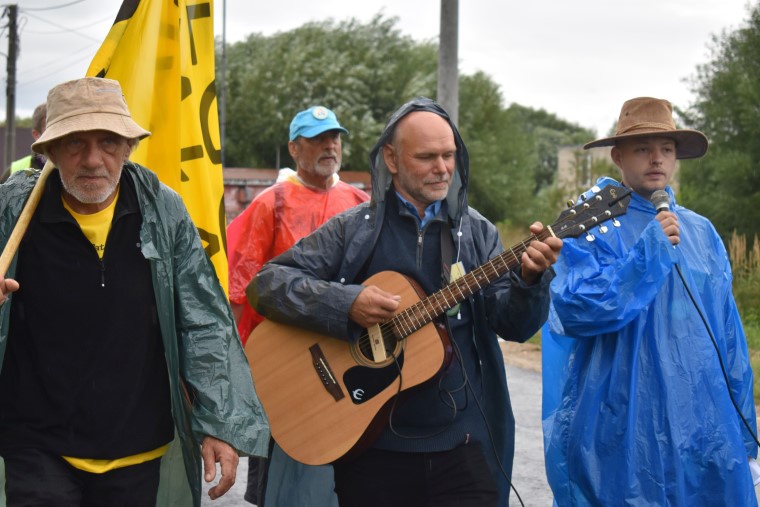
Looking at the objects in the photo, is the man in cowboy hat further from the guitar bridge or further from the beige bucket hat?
the beige bucket hat

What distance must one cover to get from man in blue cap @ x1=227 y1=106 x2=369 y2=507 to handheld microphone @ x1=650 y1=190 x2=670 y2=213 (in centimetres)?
220

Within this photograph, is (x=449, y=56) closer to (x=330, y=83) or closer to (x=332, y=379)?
(x=332, y=379)

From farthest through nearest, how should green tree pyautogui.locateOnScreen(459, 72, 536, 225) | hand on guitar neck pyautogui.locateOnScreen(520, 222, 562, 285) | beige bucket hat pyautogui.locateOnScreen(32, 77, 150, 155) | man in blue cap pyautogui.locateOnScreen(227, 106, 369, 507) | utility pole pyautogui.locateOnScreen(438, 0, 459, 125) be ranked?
1. green tree pyautogui.locateOnScreen(459, 72, 536, 225)
2. utility pole pyautogui.locateOnScreen(438, 0, 459, 125)
3. man in blue cap pyautogui.locateOnScreen(227, 106, 369, 507)
4. hand on guitar neck pyautogui.locateOnScreen(520, 222, 562, 285)
5. beige bucket hat pyautogui.locateOnScreen(32, 77, 150, 155)

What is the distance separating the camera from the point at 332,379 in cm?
397

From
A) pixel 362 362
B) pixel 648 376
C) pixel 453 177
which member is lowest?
pixel 648 376

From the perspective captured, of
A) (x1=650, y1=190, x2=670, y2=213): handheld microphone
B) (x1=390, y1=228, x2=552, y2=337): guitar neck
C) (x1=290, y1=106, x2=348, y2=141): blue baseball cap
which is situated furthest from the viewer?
(x1=290, y1=106, x2=348, y2=141): blue baseball cap

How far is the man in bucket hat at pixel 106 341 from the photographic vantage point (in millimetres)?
3242

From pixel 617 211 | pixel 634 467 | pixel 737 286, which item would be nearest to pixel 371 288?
pixel 617 211

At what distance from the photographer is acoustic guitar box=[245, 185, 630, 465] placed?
3746 mm

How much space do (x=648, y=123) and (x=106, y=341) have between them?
2440mm

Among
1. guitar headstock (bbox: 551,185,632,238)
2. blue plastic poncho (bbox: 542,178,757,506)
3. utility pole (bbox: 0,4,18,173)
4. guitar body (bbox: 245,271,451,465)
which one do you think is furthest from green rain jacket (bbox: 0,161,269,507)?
utility pole (bbox: 0,4,18,173)

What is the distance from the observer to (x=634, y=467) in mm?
4215

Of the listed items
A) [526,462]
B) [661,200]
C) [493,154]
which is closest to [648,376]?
[661,200]

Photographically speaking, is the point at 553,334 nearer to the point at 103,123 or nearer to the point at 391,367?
the point at 391,367
